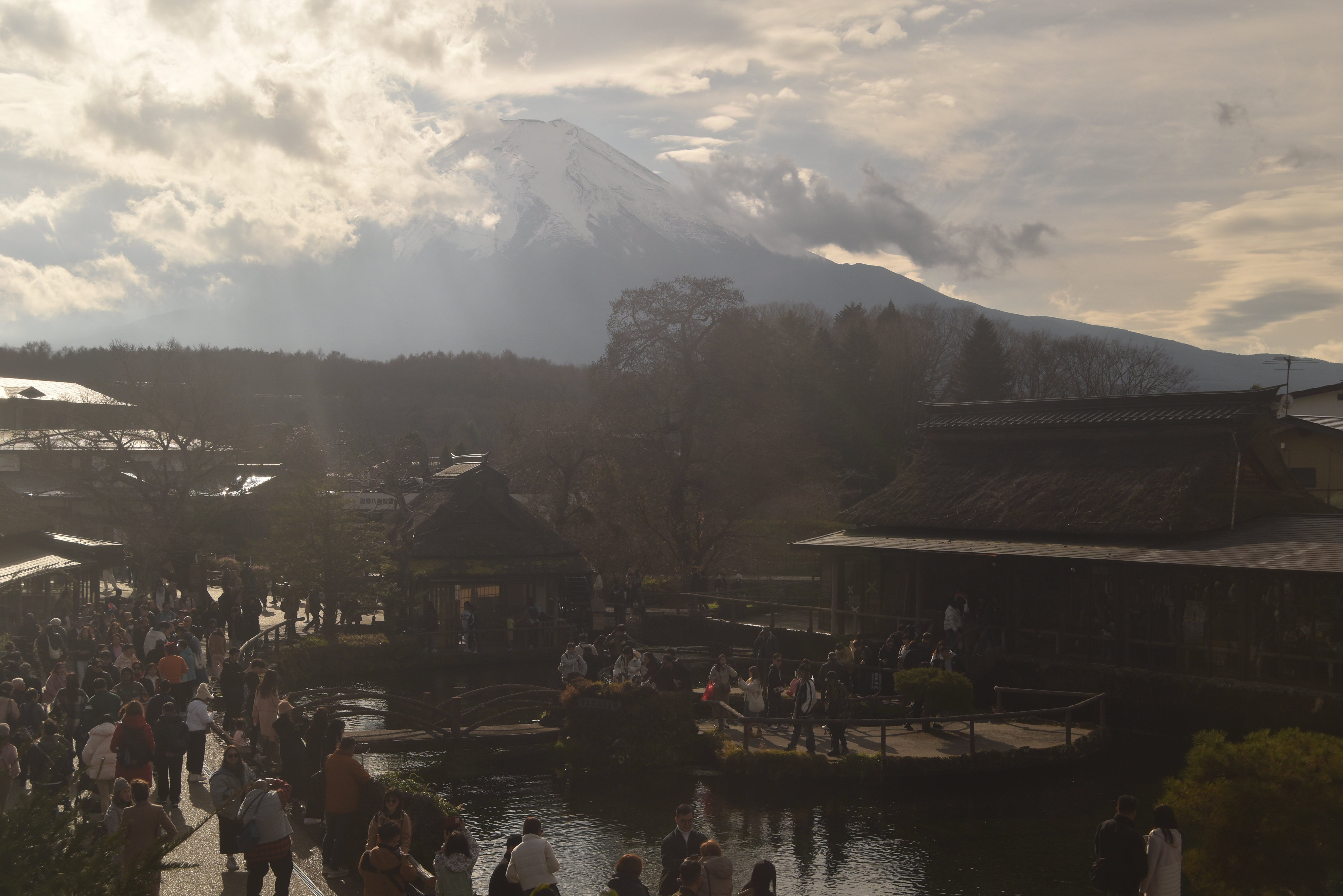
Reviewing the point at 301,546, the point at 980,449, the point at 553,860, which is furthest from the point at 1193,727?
the point at 301,546

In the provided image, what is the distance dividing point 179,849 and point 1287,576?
18977 millimetres

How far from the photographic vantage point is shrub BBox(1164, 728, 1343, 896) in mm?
9570

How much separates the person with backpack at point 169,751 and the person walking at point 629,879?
7599 mm

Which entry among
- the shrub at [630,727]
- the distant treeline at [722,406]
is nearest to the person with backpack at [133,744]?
the shrub at [630,727]

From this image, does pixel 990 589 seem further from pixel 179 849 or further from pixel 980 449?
pixel 179 849

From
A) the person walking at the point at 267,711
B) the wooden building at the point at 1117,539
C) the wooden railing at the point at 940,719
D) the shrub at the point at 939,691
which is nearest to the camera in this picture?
the person walking at the point at 267,711

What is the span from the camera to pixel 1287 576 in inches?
752

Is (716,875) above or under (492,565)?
under

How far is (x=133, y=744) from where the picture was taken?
12.5 m

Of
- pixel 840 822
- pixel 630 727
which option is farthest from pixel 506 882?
pixel 630 727

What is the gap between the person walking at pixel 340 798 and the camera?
11281 millimetres

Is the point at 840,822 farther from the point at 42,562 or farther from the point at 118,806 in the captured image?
the point at 42,562

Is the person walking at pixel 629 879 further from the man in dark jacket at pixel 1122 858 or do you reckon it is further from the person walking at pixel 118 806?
the person walking at pixel 118 806

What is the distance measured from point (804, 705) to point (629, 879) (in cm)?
1061
